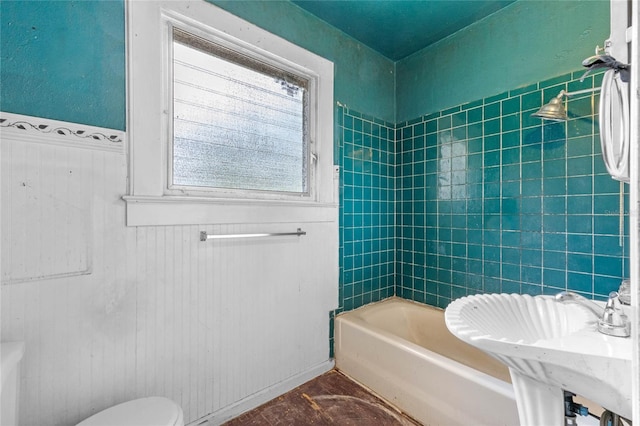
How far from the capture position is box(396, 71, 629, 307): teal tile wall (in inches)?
61.2

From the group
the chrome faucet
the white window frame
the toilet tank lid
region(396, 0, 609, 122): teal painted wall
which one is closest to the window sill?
the white window frame

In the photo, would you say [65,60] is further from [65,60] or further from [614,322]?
[614,322]

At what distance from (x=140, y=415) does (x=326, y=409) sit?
96 cm

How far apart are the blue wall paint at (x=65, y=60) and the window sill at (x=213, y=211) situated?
37 cm

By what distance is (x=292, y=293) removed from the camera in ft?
6.07

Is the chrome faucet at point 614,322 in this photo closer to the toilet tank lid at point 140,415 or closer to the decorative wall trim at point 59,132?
the toilet tank lid at point 140,415

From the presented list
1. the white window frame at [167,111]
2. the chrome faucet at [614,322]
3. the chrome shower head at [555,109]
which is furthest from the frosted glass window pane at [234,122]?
the chrome faucet at [614,322]

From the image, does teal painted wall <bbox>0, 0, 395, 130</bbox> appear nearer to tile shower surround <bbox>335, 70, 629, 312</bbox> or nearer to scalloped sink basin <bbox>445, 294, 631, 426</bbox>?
tile shower surround <bbox>335, 70, 629, 312</bbox>

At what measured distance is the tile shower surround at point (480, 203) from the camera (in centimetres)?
157

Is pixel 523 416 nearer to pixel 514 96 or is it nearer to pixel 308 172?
pixel 308 172

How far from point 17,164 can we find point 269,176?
109 centimetres

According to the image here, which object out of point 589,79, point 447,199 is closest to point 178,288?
point 447,199

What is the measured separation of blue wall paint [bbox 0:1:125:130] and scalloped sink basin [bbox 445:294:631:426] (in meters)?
1.61

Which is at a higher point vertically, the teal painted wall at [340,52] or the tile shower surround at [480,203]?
the teal painted wall at [340,52]
